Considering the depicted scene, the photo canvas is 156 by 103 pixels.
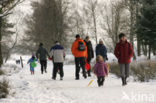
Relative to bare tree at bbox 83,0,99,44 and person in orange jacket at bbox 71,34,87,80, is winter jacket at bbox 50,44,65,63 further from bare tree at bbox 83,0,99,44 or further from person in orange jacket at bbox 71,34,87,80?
bare tree at bbox 83,0,99,44

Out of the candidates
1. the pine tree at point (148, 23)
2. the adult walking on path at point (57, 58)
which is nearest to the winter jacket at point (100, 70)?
the adult walking on path at point (57, 58)

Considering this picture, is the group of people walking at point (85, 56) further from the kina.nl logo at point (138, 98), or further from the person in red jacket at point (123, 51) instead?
the kina.nl logo at point (138, 98)

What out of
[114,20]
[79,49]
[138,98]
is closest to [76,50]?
[79,49]

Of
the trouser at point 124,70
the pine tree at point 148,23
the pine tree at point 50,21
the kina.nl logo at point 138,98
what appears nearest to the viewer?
the kina.nl logo at point 138,98

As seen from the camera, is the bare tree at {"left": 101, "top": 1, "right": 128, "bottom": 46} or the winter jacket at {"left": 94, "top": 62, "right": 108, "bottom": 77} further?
the bare tree at {"left": 101, "top": 1, "right": 128, "bottom": 46}

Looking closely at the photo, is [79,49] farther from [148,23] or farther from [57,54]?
[148,23]

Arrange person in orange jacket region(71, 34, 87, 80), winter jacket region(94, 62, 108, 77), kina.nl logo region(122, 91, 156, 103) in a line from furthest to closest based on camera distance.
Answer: person in orange jacket region(71, 34, 87, 80) < winter jacket region(94, 62, 108, 77) < kina.nl logo region(122, 91, 156, 103)

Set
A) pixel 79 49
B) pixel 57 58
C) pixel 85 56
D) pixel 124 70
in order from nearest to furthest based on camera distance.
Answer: pixel 124 70
pixel 79 49
pixel 85 56
pixel 57 58

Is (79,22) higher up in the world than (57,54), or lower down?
higher up

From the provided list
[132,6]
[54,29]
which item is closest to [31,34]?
[54,29]

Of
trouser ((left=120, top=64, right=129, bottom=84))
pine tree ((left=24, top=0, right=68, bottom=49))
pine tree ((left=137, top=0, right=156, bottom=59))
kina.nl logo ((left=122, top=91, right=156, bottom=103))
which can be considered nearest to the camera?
kina.nl logo ((left=122, top=91, right=156, bottom=103))

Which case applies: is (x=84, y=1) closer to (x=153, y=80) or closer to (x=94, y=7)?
(x=94, y=7)

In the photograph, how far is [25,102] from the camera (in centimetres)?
557

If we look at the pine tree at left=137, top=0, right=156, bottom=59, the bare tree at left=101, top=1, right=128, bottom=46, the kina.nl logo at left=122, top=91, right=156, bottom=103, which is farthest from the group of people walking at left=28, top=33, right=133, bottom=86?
the bare tree at left=101, top=1, right=128, bottom=46
